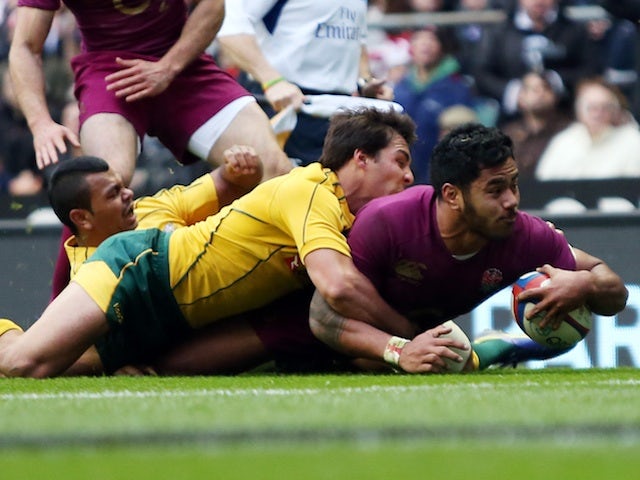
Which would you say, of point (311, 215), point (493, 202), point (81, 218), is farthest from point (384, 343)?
point (81, 218)

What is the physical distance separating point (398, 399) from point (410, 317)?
1.68 metres

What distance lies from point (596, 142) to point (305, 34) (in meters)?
2.83

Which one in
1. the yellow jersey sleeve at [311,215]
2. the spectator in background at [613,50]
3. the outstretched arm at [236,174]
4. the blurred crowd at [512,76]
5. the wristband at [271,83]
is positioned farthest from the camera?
the spectator in background at [613,50]

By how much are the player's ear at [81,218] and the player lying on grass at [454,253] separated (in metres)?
1.29

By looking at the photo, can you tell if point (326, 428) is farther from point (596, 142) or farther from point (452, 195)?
point (596, 142)

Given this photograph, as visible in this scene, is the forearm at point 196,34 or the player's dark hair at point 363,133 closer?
the player's dark hair at point 363,133

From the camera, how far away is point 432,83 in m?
11.9

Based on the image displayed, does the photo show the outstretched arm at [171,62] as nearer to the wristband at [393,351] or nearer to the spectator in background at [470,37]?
the wristband at [393,351]

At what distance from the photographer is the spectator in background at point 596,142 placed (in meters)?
10.4

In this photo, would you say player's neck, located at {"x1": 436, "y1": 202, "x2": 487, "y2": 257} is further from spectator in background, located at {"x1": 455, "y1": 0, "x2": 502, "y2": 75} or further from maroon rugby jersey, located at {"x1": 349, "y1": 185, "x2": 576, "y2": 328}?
spectator in background, located at {"x1": 455, "y1": 0, "x2": 502, "y2": 75}

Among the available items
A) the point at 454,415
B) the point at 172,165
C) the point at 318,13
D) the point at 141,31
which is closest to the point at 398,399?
the point at 454,415

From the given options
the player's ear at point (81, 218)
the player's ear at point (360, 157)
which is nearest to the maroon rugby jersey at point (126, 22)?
the player's ear at point (81, 218)

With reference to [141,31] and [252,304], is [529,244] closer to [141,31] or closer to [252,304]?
[252,304]

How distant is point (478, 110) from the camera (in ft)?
38.8
